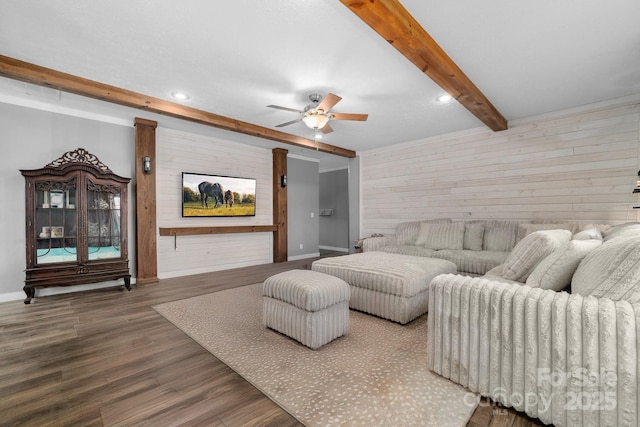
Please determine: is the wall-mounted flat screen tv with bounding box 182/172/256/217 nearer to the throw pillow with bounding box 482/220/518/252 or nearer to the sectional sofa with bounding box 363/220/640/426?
the throw pillow with bounding box 482/220/518/252

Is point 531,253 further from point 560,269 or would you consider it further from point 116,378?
point 116,378

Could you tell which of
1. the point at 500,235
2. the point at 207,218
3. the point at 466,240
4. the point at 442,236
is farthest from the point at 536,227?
the point at 207,218

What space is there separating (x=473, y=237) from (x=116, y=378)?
4524 mm

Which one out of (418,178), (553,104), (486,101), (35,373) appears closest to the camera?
(35,373)

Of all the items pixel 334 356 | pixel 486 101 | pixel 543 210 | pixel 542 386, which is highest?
pixel 486 101

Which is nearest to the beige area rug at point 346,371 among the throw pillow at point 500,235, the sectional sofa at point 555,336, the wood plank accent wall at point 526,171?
the sectional sofa at point 555,336

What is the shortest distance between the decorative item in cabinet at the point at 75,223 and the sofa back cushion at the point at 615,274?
4832mm

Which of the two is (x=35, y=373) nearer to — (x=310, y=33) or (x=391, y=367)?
(x=391, y=367)

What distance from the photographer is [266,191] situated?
6.20m

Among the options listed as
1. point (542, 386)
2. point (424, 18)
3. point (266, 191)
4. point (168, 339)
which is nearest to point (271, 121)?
point (266, 191)

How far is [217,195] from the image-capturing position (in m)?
5.33

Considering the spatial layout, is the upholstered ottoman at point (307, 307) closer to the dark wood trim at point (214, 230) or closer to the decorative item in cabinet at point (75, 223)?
the decorative item in cabinet at point (75, 223)

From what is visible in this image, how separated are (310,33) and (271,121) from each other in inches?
87.9

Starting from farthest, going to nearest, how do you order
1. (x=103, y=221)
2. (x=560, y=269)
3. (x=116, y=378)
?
(x=103, y=221)
(x=116, y=378)
(x=560, y=269)
